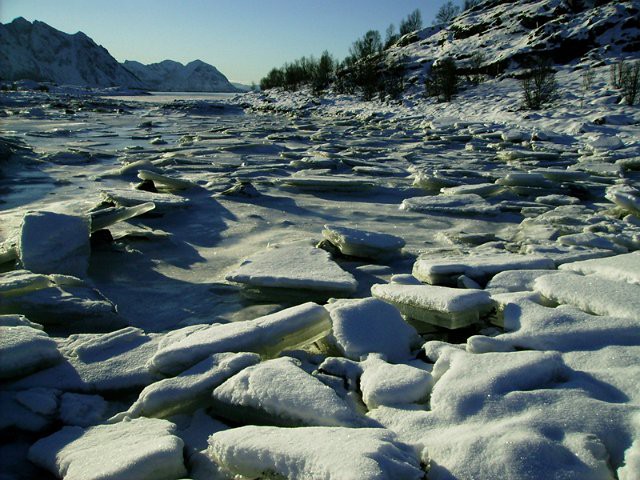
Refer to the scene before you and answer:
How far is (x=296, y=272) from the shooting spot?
1.75 metres

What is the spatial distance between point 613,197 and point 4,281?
306cm

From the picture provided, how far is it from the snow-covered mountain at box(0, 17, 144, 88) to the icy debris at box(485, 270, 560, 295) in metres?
94.0

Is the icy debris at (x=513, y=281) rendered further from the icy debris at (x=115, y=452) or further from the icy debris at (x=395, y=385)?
the icy debris at (x=115, y=452)

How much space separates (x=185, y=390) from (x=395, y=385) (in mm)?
472

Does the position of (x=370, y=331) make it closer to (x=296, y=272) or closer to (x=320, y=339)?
(x=320, y=339)

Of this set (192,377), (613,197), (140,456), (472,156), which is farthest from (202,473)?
(472,156)

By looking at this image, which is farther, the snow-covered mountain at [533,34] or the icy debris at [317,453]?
the snow-covered mountain at [533,34]

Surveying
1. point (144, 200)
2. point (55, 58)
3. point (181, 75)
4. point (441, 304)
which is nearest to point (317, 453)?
point (441, 304)

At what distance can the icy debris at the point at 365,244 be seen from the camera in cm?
205

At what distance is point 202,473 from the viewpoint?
88cm

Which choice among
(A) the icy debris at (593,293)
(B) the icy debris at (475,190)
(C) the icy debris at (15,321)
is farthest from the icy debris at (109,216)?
(B) the icy debris at (475,190)

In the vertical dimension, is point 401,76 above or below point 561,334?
above

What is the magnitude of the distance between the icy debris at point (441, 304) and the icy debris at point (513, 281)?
174mm

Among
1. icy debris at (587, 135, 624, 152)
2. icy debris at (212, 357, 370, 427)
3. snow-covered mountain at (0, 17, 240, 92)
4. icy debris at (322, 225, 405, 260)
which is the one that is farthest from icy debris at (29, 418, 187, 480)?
snow-covered mountain at (0, 17, 240, 92)
